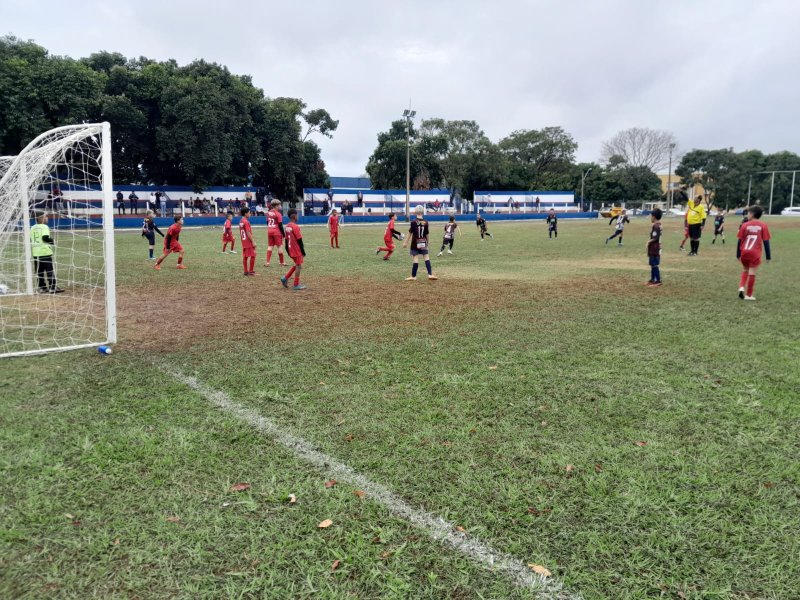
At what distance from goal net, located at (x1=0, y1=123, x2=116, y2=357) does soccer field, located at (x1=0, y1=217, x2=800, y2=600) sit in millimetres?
960

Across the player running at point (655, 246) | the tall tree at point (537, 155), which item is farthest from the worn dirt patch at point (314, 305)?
the tall tree at point (537, 155)

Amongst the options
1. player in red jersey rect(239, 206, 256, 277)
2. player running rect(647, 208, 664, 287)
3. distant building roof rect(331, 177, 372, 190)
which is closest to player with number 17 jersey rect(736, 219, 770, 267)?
player running rect(647, 208, 664, 287)

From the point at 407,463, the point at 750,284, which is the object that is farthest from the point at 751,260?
the point at 407,463

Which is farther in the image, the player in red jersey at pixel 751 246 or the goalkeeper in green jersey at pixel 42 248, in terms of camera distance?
the goalkeeper in green jersey at pixel 42 248

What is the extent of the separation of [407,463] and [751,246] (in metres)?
9.64

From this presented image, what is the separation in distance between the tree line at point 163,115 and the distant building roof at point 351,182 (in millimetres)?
12462

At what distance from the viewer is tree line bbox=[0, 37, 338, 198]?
3666cm

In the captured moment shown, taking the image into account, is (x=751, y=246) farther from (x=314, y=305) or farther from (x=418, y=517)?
(x=418, y=517)

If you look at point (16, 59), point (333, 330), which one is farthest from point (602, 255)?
point (16, 59)

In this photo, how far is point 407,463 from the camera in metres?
3.97

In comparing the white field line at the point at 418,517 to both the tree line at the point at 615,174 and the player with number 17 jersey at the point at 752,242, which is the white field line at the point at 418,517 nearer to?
the player with number 17 jersey at the point at 752,242

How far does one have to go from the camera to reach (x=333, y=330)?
820cm

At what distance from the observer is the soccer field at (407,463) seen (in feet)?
9.39

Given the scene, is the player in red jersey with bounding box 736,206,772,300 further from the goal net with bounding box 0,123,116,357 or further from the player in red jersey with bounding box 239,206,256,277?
the player in red jersey with bounding box 239,206,256,277
